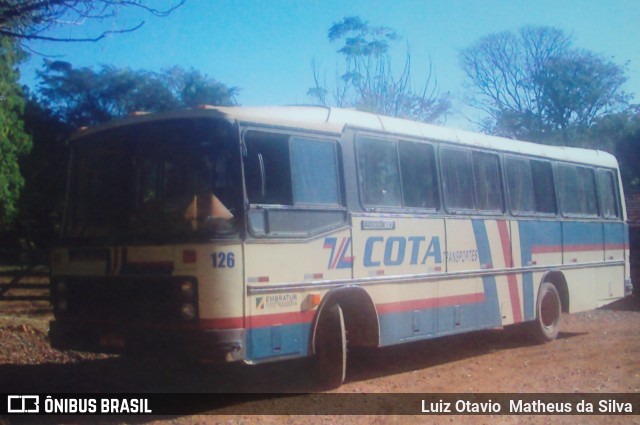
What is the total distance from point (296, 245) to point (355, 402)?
1.82 metres

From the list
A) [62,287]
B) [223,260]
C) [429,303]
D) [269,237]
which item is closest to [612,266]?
[429,303]

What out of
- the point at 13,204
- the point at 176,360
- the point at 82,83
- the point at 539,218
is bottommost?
the point at 176,360

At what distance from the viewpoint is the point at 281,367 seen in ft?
35.3

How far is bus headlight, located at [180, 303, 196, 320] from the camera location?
7735 mm

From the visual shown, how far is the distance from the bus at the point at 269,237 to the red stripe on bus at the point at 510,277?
1.47ft

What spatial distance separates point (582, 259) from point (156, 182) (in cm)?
927

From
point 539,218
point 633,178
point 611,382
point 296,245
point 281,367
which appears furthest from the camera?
point 633,178

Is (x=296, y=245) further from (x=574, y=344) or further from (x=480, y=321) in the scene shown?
(x=574, y=344)

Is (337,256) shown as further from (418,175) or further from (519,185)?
(519,185)

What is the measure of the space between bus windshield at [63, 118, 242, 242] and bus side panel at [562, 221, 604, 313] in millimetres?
8239

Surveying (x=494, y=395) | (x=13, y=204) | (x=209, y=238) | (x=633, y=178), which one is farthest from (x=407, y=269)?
(x=633, y=178)

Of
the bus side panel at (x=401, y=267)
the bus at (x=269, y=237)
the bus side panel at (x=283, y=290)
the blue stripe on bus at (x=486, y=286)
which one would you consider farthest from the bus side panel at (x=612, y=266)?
the bus side panel at (x=283, y=290)

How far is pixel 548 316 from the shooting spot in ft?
46.5

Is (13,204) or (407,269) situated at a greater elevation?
(13,204)
